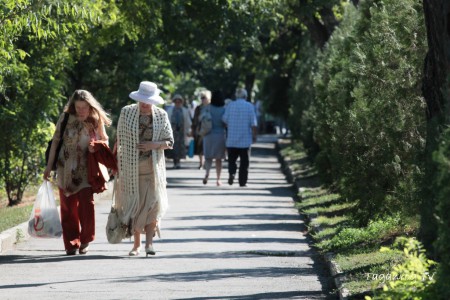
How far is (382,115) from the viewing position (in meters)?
13.9

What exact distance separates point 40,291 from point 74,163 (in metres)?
3.28

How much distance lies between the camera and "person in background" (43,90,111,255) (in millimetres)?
13828

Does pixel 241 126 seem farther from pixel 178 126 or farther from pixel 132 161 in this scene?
pixel 132 161

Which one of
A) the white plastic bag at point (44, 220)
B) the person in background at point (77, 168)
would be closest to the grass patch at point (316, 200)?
the person in background at point (77, 168)

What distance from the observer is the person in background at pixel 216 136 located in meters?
27.0

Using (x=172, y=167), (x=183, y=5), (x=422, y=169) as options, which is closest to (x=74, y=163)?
(x=422, y=169)

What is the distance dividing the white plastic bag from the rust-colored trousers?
9 cm

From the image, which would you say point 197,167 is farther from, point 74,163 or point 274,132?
point 274,132

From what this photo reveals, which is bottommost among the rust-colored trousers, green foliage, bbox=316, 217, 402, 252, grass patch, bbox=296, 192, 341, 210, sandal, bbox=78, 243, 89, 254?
grass patch, bbox=296, 192, 341, 210

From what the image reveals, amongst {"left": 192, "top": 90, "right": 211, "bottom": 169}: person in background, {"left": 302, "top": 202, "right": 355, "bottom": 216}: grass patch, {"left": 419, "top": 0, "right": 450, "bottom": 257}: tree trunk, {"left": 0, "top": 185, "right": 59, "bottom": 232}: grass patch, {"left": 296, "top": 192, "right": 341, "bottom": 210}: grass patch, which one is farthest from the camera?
{"left": 192, "top": 90, "right": 211, "bottom": 169}: person in background

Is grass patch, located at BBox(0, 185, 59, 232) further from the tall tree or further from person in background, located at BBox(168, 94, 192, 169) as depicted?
→ person in background, located at BBox(168, 94, 192, 169)

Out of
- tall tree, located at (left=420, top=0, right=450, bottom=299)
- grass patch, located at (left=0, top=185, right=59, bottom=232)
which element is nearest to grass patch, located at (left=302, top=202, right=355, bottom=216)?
grass patch, located at (left=0, top=185, right=59, bottom=232)

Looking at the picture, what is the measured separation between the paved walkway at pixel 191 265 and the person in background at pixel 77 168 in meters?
0.28

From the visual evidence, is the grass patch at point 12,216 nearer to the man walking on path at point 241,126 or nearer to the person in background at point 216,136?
the man walking on path at point 241,126
